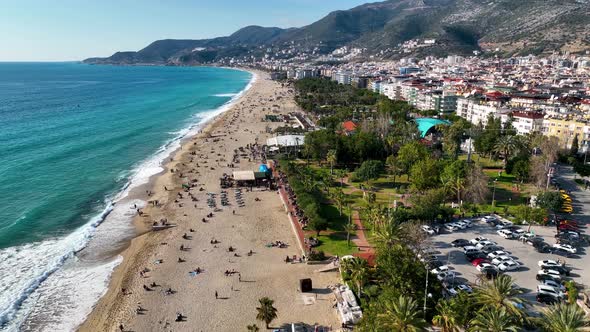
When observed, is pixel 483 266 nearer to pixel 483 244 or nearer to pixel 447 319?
pixel 483 244

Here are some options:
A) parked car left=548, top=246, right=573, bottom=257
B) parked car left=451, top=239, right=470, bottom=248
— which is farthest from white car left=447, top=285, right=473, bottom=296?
parked car left=548, top=246, right=573, bottom=257

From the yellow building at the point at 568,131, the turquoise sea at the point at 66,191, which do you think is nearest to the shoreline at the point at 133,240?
the turquoise sea at the point at 66,191

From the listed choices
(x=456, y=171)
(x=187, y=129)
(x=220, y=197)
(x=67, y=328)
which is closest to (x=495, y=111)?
(x=456, y=171)

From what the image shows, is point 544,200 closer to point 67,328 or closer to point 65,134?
point 67,328

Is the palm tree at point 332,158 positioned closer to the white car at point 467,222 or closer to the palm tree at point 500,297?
the white car at point 467,222

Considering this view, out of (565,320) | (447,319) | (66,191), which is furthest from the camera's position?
(66,191)

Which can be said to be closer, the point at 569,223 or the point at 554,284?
the point at 554,284

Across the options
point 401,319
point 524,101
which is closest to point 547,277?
point 401,319
